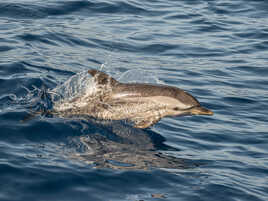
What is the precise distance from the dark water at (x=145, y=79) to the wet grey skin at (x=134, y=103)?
10.7 inches

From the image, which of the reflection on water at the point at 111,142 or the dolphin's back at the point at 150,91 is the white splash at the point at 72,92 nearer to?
the reflection on water at the point at 111,142

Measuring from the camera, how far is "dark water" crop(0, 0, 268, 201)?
677 centimetres

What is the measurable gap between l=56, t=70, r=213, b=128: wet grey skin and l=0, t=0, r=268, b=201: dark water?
271 millimetres

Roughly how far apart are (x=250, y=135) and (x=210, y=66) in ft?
14.8

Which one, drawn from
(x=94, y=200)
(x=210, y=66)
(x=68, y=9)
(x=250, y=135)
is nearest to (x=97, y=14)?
(x=68, y=9)

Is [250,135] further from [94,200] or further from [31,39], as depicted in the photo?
[31,39]

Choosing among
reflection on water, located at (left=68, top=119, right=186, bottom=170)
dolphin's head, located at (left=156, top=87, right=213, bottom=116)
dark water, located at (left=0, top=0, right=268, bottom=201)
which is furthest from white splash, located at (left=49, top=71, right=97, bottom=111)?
dolphin's head, located at (left=156, top=87, right=213, bottom=116)

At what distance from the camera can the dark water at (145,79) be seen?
A: 6766 mm

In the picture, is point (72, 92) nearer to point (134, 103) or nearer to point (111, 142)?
point (134, 103)

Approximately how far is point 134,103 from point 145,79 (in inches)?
151

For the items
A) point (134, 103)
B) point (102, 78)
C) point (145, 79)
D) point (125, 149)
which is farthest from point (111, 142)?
point (145, 79)

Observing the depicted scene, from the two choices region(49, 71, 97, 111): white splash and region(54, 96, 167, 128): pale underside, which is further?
region(49, 71, 97, 111): white splash

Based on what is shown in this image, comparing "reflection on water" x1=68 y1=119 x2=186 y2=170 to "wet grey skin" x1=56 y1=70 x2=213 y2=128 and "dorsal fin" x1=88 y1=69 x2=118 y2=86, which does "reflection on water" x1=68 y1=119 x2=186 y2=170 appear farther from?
"dorsal fin" x1=88 y1=69 x2=118 y2=86

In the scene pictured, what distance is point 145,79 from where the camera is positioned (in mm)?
12359
